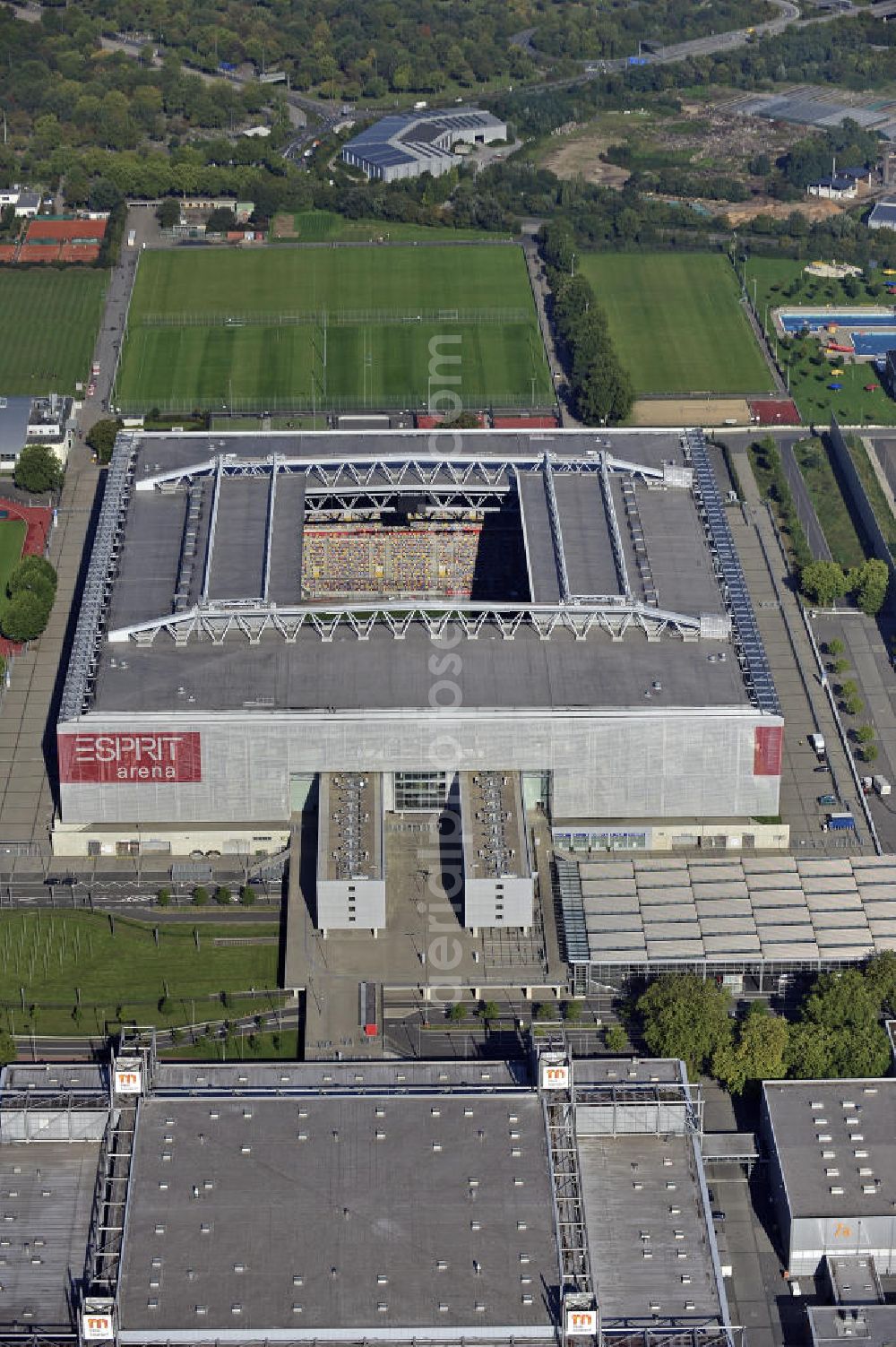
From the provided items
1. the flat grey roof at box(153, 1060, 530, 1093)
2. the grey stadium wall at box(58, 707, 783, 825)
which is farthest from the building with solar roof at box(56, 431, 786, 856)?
the flat grey roof at box(153, 1060, 530, 1093)

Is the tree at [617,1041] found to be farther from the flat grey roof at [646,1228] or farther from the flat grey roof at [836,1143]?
the flat grey roof at [646,1228]

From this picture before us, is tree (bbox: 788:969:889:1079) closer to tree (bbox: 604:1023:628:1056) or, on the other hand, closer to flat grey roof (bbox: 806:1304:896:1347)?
tree (bbox: 604:1023:628:1056)

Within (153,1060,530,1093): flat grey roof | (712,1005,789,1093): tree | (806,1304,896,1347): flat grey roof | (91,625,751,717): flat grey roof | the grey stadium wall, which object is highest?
(91,625,751,717): flat grey roof

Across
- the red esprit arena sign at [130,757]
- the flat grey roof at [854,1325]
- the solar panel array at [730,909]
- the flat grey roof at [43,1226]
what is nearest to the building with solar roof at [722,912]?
the solar panel array at [730,909]

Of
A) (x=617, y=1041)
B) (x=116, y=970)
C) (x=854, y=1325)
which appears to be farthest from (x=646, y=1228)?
(x=116, y=970)

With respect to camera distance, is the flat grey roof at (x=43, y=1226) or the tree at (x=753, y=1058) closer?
the flat grey roof at (x=43, y=1226)

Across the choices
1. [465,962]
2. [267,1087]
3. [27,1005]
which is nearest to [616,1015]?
[465,962]
